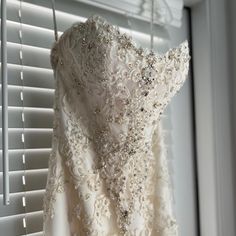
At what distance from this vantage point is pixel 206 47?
122cm

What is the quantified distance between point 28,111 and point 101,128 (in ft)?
0.61

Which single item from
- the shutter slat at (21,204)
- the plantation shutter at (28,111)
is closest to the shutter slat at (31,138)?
the plantation shutter at (28,111)

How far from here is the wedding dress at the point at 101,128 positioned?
2.31 ft

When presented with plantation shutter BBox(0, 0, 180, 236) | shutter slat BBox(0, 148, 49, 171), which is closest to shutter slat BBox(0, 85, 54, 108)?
plantation shutter BBox(0, 0, 180, 236)

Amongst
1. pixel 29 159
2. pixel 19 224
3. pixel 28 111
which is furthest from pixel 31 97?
pixel 19 224

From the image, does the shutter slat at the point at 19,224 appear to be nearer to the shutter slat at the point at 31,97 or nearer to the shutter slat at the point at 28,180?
the shutter slat at the point at 28,180

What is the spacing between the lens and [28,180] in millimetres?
805

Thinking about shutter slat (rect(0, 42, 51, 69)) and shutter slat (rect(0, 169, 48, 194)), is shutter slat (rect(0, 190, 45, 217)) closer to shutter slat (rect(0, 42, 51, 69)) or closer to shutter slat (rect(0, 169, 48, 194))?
shutter slat (rect(0, 169, 48, 194))

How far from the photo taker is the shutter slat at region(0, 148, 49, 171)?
2.59 feet

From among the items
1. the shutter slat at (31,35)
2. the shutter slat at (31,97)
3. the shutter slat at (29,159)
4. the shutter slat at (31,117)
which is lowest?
the shutter slat at (29,159)

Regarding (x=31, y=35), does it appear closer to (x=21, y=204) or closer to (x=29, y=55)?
(x=29, y=55)

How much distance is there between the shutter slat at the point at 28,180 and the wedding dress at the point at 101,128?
0.11 m

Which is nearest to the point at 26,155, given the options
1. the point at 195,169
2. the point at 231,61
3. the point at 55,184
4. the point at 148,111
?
the point at 55,184

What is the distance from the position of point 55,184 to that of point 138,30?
1.92ft
